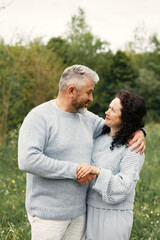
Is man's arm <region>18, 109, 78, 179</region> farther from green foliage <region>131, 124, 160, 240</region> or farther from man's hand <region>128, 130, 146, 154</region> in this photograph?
green foliage <region>131, 124, 160, 240</region>

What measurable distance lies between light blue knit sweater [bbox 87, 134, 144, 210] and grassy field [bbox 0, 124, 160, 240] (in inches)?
39.0

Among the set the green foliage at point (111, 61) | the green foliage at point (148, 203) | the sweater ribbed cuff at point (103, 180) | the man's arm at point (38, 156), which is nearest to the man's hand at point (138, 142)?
the sweater ribbed cuff at point (103, 180)

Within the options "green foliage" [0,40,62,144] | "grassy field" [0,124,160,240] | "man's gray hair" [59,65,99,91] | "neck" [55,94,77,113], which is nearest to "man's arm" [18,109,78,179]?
"neck" [55,94,77,113]

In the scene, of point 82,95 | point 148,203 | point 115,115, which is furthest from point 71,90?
point 148,203

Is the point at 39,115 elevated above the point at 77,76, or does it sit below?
below

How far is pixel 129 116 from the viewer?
7.47 ft

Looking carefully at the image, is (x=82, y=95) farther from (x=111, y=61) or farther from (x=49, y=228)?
(x=111, y=61)

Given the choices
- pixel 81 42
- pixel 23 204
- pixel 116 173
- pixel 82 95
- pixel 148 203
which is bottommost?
pixel 23 204

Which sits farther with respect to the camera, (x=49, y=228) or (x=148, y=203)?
(x=148, y=203)

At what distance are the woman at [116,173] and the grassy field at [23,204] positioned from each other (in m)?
0.90

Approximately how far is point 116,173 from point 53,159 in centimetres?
57

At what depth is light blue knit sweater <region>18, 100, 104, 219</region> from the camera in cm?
192

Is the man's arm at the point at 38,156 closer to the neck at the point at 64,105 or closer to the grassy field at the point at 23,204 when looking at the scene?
the neck at the point at 64,105

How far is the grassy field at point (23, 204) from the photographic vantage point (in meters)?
3.11
